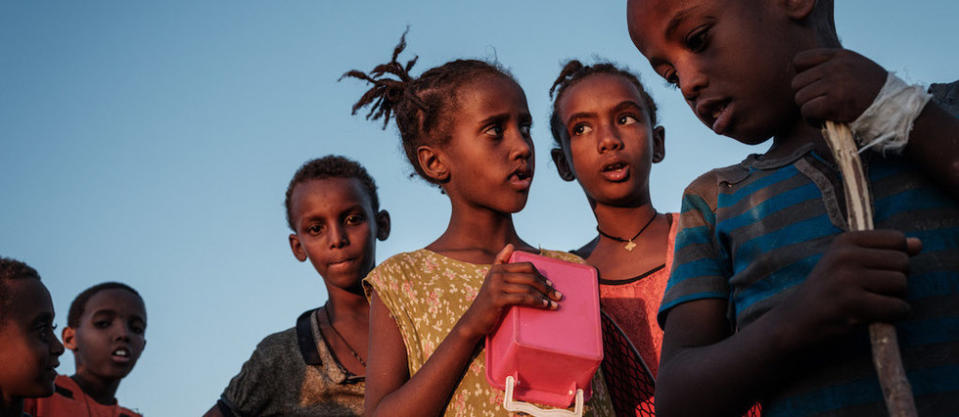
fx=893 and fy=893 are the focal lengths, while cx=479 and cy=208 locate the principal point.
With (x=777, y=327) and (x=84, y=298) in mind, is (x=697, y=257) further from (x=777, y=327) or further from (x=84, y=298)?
(x=84, y=298)

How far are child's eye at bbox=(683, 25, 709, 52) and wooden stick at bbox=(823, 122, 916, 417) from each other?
1.49 feet

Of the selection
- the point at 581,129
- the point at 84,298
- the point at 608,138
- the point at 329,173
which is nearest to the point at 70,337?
the point at 84,298

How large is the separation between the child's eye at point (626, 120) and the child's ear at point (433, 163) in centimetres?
100

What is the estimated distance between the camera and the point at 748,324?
5.67ft

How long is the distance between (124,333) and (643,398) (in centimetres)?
525

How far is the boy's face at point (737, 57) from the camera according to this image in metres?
1.88

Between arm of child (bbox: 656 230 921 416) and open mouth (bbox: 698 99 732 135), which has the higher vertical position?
open mouth (bbox: 698 99 732 135)

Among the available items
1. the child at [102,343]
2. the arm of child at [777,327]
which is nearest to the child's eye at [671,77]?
the arm of child at [777,327]

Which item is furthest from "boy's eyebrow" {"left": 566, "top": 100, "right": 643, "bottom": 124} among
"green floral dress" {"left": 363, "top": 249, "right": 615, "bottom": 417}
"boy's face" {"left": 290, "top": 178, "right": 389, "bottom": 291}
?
"boy's face" {"left": 290, "top": 178, "right": 389, "bottom": 291}

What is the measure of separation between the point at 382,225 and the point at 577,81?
71.7 inches

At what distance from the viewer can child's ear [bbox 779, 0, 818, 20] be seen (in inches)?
75.6

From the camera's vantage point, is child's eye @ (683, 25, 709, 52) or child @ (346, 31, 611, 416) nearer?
child's eye @ (683, 25, 709, 52)

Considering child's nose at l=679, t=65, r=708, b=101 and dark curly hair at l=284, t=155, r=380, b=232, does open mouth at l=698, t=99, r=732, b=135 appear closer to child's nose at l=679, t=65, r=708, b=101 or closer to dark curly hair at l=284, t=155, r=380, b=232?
child's nose at l=679, t=65, r=708, b=101

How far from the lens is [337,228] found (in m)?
5.14
